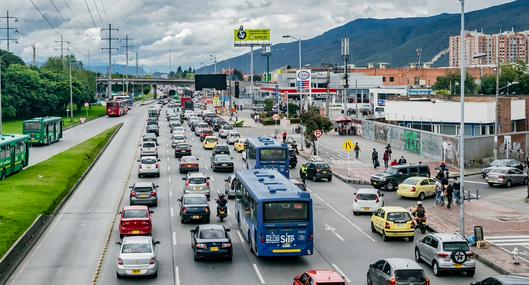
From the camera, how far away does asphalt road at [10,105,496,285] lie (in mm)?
29828

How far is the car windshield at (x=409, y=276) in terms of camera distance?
990 inches

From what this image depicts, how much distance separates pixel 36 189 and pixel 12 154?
9064 mm

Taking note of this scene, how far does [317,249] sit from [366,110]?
122 meters

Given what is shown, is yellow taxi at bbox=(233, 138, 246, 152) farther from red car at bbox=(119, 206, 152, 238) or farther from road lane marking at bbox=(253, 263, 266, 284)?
road lane marking at bbox=(253, 263, 266, 284)

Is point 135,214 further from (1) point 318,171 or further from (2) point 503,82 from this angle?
(2) point 503,82

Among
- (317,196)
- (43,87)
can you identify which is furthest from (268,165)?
(43,87)

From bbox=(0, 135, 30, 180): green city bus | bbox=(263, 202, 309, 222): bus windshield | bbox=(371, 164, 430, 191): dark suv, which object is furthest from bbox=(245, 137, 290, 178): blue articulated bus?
bbox=(263, 202, 309, 222): bus windshield

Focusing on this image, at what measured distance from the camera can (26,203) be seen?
45.0m

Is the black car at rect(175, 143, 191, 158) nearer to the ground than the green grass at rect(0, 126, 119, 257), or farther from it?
farther from it

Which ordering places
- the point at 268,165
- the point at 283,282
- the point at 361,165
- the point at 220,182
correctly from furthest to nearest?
the point at 361,165
the point at 220,182
the point at 268,165
the point at 283,282

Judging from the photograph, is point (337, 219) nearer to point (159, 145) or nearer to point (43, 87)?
point (159, 145)

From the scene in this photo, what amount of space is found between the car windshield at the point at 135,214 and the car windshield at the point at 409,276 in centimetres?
1513

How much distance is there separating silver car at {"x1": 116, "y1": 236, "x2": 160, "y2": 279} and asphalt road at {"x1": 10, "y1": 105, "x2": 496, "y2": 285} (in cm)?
38

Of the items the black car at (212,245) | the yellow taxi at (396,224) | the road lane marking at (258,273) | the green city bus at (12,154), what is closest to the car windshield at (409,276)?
the road lane marking at (258,273)
